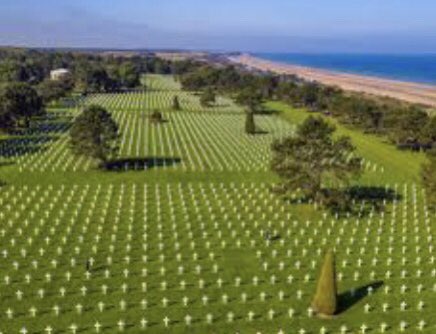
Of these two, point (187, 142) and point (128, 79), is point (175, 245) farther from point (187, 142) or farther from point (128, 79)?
point (128, 79)

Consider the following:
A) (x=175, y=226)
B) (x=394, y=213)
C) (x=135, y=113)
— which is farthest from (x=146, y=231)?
(x=135, y=113)

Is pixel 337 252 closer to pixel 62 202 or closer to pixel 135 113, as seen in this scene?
pixel 62 202

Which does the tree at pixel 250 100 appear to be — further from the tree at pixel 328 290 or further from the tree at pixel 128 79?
the tree at pixel 328 290

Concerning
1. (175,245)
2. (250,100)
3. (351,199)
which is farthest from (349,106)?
(175,245)

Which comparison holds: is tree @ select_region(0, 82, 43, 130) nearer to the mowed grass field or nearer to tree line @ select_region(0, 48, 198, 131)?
tree line @ select_region(0, 48, 198, 131)

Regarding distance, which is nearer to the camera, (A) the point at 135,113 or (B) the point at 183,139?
(B) the point at 183,139
